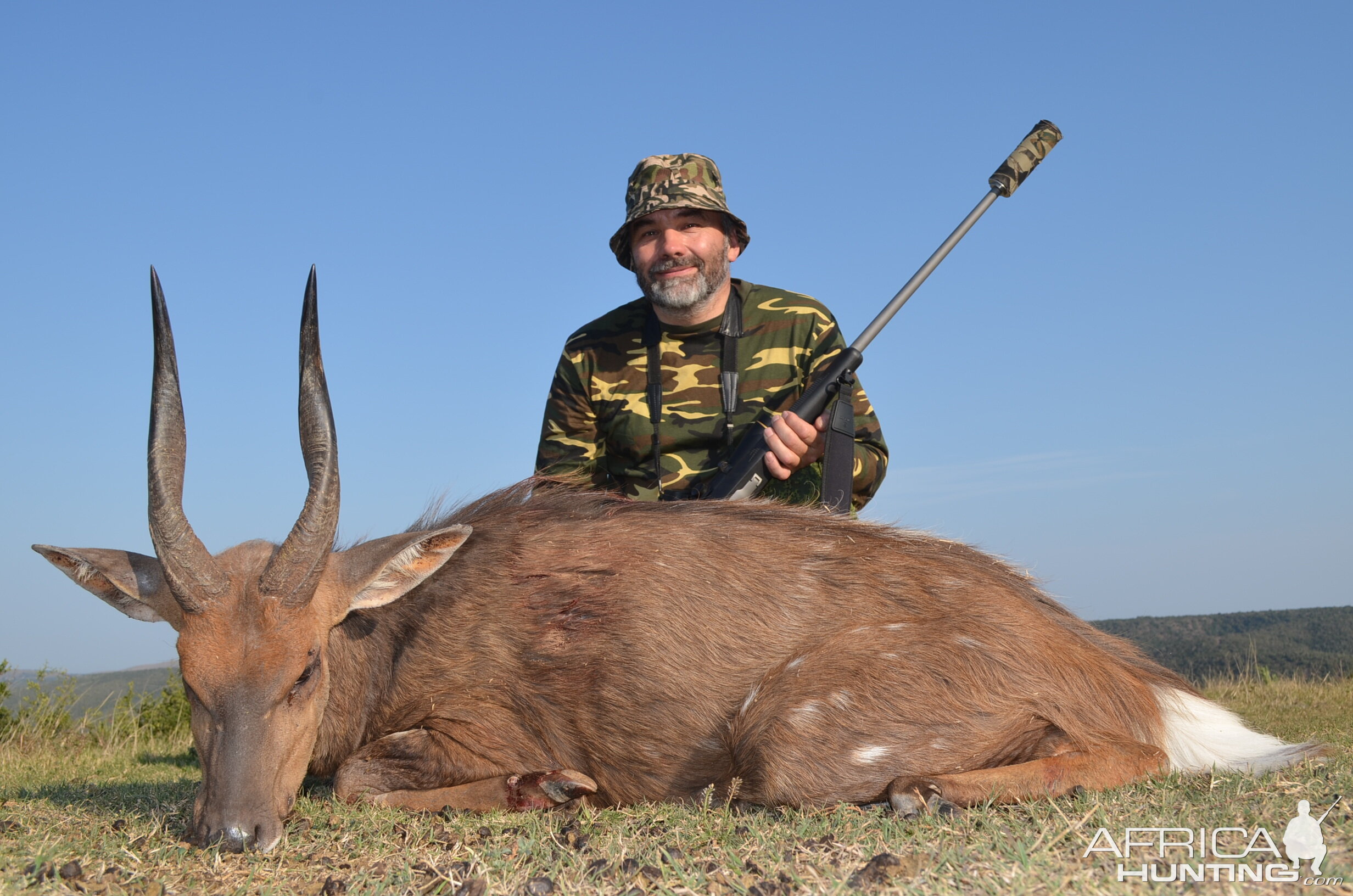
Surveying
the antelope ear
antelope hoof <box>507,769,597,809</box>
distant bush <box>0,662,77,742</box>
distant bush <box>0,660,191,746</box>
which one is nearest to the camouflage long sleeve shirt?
the antelope ear

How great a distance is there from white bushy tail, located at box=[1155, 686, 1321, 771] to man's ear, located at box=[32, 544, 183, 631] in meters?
4.53

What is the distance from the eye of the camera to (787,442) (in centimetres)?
670

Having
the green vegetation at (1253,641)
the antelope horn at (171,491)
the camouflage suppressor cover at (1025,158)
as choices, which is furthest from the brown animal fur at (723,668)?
the green vegetation at (1253,641)

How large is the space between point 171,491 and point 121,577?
553 millimetres

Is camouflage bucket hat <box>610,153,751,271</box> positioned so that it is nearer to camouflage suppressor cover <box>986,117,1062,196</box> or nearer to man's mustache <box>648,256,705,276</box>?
man's mustache <box>648,256,705,276</box>

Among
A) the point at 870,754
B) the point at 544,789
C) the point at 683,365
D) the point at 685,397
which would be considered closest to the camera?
the point at 870,754

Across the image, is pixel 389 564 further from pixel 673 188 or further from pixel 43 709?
pixel 43 709

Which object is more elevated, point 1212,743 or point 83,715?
point 1212,743

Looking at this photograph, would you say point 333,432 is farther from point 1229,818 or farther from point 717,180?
point 717,180

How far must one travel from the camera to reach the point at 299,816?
14.4 ft

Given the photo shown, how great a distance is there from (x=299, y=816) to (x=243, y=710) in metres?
0.56

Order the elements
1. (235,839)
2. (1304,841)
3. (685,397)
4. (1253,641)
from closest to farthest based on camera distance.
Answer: (1304,841)
(235,839)
(685,397)
(1253,641)

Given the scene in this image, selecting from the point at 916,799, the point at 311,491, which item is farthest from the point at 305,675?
the point at 916,799

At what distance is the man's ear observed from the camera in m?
4.66
